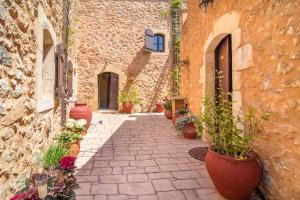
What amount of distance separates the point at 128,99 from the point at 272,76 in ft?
25.5

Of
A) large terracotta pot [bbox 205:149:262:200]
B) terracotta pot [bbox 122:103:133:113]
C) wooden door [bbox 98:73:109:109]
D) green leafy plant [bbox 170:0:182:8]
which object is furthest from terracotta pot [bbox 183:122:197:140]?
wooden door [bbox 98:73:109:109]

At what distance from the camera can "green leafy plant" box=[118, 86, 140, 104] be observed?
9.35 m

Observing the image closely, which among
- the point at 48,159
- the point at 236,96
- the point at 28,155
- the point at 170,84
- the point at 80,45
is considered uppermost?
the point at 80,45

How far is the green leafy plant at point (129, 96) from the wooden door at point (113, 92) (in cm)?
94

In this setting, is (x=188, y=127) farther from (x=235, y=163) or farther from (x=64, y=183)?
(x=64, y=183)

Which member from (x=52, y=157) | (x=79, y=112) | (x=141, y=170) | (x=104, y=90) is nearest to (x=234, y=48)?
(x=141, y=170)

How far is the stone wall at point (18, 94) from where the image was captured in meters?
1.53

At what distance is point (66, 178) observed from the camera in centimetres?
172

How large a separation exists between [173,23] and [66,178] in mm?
9833

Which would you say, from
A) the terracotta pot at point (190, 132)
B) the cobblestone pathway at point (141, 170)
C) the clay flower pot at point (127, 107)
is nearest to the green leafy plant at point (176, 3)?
the clay flower pot at point (127, 107)

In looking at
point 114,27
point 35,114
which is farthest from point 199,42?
point 114,27

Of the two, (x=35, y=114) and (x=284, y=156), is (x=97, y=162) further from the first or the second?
(x=284, y=156)

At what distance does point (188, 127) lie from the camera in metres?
4.75

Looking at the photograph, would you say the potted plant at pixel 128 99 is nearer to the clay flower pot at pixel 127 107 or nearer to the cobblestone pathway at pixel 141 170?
the clay flower pot at pixel 127 107
